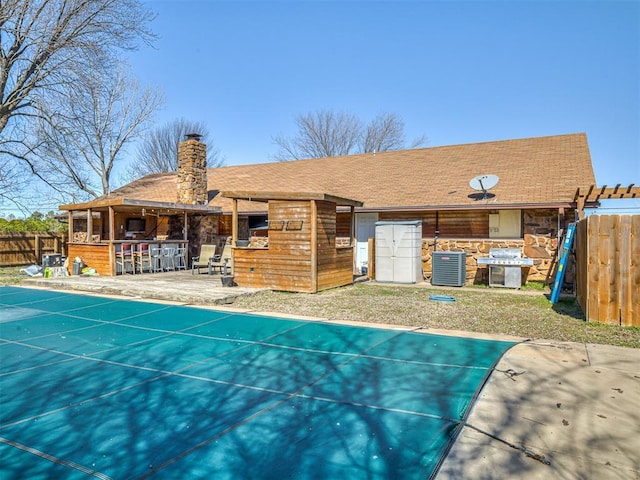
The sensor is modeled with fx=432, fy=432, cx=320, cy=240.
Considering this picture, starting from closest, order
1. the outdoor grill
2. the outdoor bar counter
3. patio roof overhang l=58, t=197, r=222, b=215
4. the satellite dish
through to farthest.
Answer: the outdoor grill → the satellite dish → patio roof overhang l=58, t=197, r=222, b=215 → the outdoor bar counter

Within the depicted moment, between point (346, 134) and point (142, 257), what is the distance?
20.9 m

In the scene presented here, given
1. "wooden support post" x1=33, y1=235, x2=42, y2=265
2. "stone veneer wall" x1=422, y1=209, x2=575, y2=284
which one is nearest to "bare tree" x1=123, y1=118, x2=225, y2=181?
"wooden support post" x1=33, y1=235, x2=42, y2=265

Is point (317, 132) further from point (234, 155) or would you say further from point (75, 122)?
point (75, 122)

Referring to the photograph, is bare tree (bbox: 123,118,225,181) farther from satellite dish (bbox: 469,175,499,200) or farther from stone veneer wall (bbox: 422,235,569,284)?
satellite dish (bbox: 469,175,499,200)

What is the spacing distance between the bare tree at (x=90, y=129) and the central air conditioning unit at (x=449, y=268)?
1406cm

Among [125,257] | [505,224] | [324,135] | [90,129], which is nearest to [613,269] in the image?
[505,224]

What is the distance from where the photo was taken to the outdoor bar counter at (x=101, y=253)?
12.2 meters

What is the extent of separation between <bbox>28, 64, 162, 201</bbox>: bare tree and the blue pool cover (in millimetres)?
12906

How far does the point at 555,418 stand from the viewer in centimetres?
315

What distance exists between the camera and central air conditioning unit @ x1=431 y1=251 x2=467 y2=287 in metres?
10.8

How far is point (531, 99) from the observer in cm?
1803

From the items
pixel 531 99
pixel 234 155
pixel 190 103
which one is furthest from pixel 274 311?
pixel 234 155

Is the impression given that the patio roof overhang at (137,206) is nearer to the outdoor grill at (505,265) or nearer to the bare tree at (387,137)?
the outdoor grill at (505,265)

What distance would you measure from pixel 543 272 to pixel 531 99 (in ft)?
34.7
